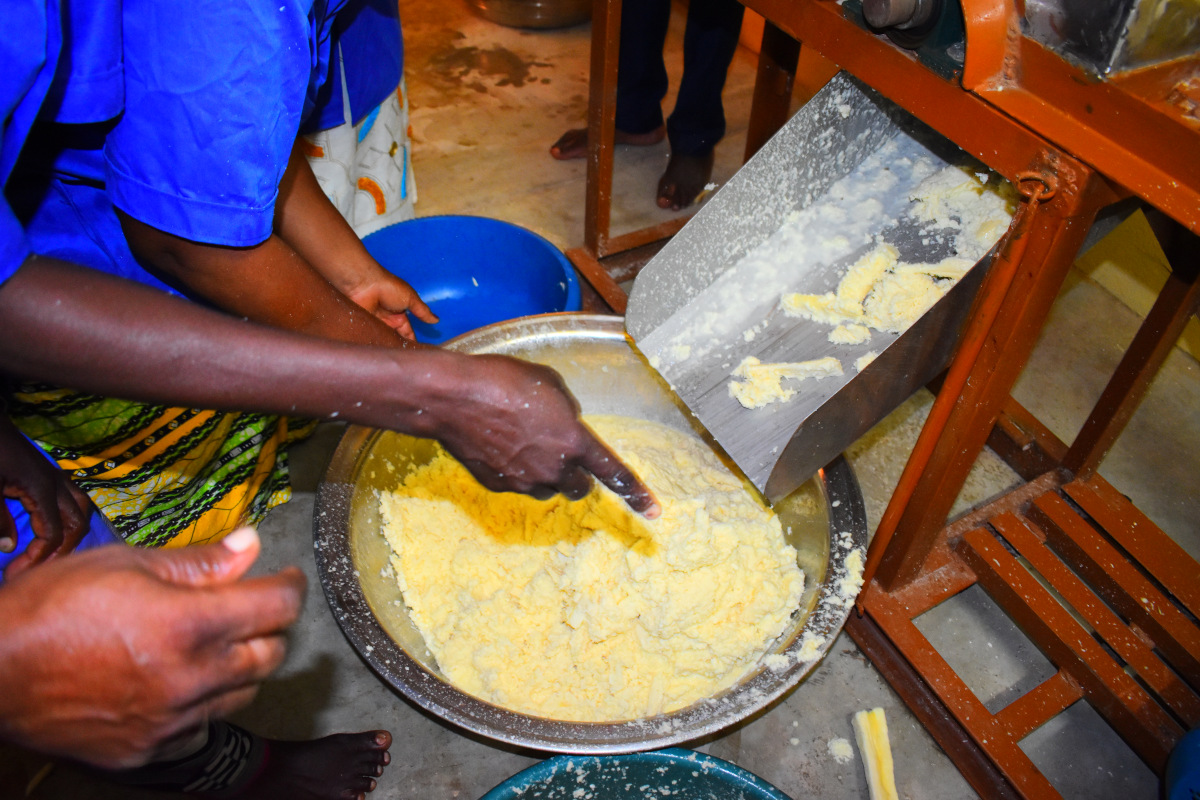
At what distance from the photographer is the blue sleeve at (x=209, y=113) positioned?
90 centimetres

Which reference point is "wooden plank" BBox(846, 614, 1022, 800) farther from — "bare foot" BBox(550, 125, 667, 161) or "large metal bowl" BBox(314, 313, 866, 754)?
"bare foot" BBox(550, 125, 667, 161)

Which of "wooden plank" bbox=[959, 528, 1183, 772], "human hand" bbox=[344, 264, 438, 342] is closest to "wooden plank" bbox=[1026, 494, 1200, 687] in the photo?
"wooden plank" bbox=[959, 528, 1183, 772]

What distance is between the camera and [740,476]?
1735 millimetres

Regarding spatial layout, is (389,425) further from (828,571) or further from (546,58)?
(546,58)

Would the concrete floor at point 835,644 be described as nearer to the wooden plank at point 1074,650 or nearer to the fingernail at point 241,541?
the wooden plank at point 1074,650

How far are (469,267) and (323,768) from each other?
147cm

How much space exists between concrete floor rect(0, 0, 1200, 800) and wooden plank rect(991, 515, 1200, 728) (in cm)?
18

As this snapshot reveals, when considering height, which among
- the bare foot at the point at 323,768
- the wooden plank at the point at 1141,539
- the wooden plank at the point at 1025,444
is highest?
the wooden plank at the point at 1141,539

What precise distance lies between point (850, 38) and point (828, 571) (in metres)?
0.90

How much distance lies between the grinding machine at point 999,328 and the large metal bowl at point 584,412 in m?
0.16

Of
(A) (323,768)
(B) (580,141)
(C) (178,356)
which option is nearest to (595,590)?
(A) (323,768)

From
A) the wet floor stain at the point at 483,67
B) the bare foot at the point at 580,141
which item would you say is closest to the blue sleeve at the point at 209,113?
the bare foot at the point at 580,141

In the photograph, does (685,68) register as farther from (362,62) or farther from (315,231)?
(315,231)

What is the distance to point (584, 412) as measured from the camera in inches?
73.6
